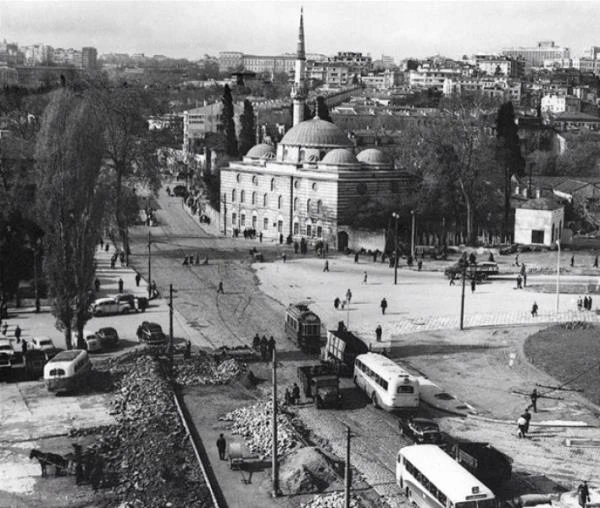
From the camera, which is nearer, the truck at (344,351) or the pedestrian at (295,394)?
the pedestrian at (295,394)

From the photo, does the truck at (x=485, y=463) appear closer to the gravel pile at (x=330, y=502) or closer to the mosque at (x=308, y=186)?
the gravel pile at (x=330, y=502)

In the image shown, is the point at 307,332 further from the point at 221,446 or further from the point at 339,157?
the point at 339,157

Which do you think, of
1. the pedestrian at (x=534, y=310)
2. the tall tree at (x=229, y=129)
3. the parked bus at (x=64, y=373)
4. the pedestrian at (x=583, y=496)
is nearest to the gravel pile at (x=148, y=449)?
the parked bus at (x=64, y=373)

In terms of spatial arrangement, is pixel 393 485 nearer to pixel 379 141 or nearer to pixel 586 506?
pixel 586 506

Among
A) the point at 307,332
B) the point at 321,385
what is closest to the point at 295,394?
the point at 321,385

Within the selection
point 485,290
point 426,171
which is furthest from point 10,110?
point 485,290

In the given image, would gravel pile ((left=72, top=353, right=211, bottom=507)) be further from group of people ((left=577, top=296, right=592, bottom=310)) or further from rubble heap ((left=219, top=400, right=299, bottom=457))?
group of people ((left=577, top=296, right=592, bottom=310))
